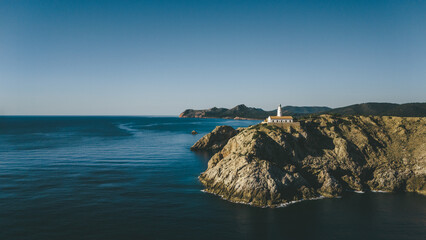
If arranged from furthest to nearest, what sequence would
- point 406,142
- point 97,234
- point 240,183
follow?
1. point 406,142
2. point 240,183
3. point 97,234

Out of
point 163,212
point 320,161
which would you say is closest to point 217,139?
point 320,161

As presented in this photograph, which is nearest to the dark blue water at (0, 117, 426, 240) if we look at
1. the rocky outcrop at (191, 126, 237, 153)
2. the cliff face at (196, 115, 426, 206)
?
the cliff face at (196, 115, 426, 206)

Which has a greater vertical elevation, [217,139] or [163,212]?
[217,139]

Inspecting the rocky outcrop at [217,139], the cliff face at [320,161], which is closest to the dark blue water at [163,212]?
the cliff face at [320,161]

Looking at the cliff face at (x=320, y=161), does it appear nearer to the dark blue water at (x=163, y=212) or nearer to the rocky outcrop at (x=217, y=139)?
the dark blue water at (x=163, y=212)

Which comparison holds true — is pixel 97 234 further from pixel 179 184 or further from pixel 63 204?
pixel 179 184

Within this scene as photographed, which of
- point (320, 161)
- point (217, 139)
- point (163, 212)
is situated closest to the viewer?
point (163, 212)

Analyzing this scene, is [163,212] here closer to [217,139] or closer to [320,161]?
[320,161]

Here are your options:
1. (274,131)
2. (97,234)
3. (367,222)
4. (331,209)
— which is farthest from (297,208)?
(97,234)
